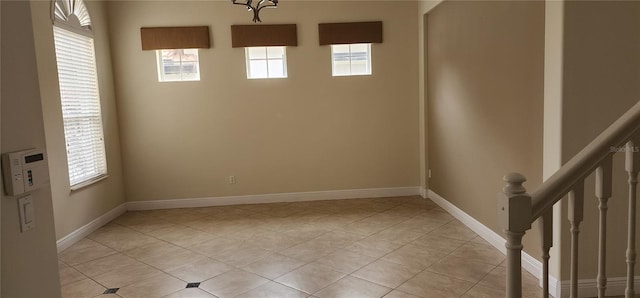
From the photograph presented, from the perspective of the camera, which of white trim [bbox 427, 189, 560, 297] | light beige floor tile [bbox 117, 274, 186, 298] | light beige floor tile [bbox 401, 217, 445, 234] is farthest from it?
light beige floor tile [bbox 401, 217, 445, 234]

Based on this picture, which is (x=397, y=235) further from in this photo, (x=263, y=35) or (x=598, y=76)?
(x=263, y=35)

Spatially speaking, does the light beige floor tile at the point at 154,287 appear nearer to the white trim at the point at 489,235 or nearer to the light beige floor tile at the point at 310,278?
the light beige floor tile at the point at 310,278

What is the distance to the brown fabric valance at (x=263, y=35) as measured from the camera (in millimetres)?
5566

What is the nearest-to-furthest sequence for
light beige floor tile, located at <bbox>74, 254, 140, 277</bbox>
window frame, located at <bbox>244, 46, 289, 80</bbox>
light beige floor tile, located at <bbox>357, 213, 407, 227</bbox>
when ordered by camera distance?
light beige floor tile, located at <bbox>74, 254, 140, 277</bbox> < light beige floor tile, located at <bbox>357, 213, 407, 227</bbox> < window frame, located at <bbox>244, 46, 289, 80</bbox>

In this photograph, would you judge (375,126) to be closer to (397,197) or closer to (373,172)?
(373,172)

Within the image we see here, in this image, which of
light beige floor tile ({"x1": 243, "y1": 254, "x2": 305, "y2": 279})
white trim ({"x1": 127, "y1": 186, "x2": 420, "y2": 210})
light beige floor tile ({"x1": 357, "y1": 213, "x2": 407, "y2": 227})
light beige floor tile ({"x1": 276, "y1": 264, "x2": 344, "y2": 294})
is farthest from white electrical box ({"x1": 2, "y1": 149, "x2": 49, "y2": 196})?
white trim ({"x1": 127, "y1": 186, "x2": 420, "y2": 210})

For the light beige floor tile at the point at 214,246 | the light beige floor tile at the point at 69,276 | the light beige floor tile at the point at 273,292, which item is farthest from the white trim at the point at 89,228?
the light beige floor tile at the point at 273,292

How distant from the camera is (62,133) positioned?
425 cm

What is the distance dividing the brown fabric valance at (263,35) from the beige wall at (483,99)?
1.86m

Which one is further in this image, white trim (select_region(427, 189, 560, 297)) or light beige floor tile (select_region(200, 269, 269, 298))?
light beige floor tile (select_region(200, 269, 269, 298))

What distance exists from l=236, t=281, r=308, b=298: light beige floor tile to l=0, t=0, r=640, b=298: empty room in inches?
1.0

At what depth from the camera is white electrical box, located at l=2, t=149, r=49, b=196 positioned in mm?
1204

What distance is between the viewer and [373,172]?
19.7 ft

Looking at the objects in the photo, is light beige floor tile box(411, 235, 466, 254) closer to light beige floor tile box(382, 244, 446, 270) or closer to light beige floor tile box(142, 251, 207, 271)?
light beige floor tile box(382, 244, 446, 270)
